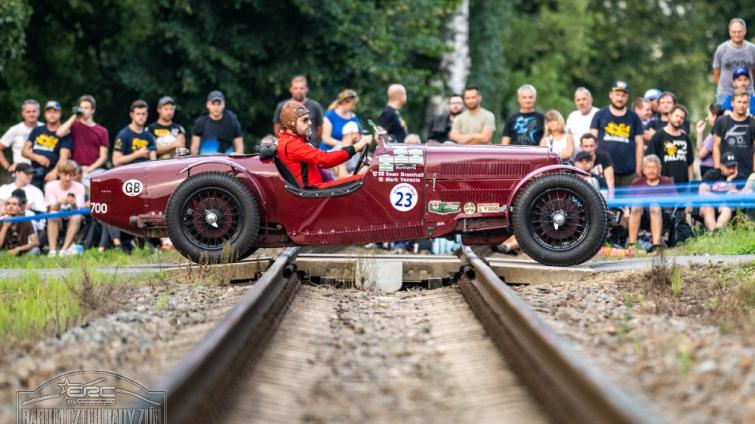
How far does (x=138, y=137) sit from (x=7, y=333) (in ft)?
29.1

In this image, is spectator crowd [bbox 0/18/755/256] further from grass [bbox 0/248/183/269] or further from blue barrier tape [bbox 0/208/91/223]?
grass [bbox 0/248/183/269]

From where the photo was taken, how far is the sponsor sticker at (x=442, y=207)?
11.4 m

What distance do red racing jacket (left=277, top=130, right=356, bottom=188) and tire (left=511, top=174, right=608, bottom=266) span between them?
153 centimetres

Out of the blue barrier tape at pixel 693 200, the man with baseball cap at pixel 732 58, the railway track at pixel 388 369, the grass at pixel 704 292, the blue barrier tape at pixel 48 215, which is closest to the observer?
the railway track at pixel 388 369

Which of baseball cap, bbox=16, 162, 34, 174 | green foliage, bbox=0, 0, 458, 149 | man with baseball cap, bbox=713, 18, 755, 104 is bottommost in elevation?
baseball cap, bbox=16, 162, 34, 174

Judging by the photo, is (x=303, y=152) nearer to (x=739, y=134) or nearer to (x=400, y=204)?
(x=400, y=204)

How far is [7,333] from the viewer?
794 cm

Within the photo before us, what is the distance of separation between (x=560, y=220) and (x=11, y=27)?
13.5 m

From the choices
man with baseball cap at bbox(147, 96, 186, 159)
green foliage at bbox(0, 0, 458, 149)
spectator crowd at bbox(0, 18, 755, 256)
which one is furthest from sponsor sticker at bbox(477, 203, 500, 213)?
green foliage at bbox(0, 0, 458, 149)

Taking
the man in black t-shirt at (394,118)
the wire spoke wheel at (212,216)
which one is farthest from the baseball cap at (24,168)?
the wire spoke wheel at (212,216)

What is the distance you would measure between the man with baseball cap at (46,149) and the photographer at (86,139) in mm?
89

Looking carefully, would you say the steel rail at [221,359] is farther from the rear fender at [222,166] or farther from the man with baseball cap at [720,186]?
the man with baseball cap at [720,186]

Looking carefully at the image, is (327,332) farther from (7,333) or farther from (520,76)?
(520,76)

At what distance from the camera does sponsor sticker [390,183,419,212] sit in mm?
11312
